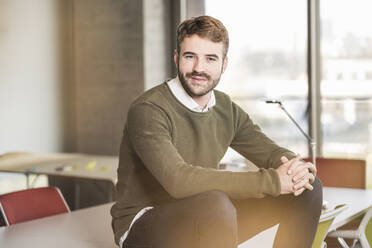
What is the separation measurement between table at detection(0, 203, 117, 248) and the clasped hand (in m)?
0.68

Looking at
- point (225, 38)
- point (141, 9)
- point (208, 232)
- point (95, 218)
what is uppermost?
point (141, 9)

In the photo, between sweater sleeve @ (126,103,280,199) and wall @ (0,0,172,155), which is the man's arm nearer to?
sweater sleeve @ (126,103,280,199)

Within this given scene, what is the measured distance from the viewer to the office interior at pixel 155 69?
491 cm

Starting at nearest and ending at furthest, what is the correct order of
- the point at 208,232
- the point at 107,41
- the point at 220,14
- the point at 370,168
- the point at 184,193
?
the point at 208,232 < the point at 184,193 < the point at 370,168 < the point at 220,14 < the point at 107,41

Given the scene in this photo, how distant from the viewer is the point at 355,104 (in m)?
4.83

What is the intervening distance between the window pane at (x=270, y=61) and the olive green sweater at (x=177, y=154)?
2.94 m

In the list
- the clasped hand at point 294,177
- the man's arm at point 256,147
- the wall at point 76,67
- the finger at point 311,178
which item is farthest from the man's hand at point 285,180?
the wall at point 76,67

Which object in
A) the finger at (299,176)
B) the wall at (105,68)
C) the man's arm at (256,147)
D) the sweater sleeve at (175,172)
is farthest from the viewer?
the wall at (105,68)

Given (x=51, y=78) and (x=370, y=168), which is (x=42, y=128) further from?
(x=370, y=168)

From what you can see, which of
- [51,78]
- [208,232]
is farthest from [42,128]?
[208,232]

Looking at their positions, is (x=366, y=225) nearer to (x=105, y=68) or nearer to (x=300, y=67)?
(x=300, y=67)

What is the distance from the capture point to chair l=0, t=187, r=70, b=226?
2.62 metres

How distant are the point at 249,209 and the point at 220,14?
12.3ft

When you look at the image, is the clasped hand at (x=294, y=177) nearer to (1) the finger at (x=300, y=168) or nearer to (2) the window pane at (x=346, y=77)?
(1) the finger at (x=300, y=168)
